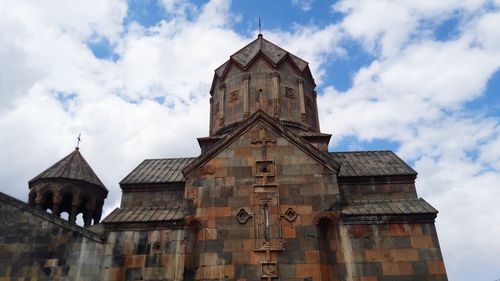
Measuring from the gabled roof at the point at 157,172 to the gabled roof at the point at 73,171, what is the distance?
7.96 ft

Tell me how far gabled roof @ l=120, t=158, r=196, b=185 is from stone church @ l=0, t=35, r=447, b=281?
0.08 metres

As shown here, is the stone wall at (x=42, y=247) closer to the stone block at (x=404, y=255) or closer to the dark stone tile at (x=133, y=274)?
the dark stone tile at (x=133, y=274)

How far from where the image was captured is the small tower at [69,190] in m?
11.6

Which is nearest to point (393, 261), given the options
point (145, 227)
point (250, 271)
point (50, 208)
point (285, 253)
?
point (285, 253)

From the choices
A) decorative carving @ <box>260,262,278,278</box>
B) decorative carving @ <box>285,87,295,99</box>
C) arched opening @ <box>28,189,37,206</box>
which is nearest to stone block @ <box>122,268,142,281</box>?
decorative carving @ <box>260,262,278,278</box>

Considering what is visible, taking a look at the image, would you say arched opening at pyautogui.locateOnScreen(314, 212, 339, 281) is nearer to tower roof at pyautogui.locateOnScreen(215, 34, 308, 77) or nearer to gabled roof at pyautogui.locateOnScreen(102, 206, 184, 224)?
gabled roof at pyautogui.locateOnScreen(102, 206, 184, 224)

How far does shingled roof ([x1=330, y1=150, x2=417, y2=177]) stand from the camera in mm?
9250

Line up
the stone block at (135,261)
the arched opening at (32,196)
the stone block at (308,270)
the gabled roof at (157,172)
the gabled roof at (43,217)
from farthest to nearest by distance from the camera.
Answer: the arched opening at (32,196) < the gabled roof at (157,172) < the gabled roof at (43,217) < the stone block at (135,261) < the stone block at (308,270)

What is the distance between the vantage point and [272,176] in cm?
832

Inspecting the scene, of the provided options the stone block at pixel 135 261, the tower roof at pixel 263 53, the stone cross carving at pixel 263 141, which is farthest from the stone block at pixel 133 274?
the tower roof at pixel 263 53

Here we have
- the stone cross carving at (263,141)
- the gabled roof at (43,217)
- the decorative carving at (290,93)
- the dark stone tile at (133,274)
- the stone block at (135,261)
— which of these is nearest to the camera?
the dark stone tile at (133,274)

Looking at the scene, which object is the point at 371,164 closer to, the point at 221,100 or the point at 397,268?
the point at 397,268

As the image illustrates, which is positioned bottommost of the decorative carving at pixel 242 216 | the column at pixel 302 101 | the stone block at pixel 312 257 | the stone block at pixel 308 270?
the stone block at pixel 308 270

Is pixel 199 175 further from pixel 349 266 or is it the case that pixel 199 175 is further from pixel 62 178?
pixel 62 178
